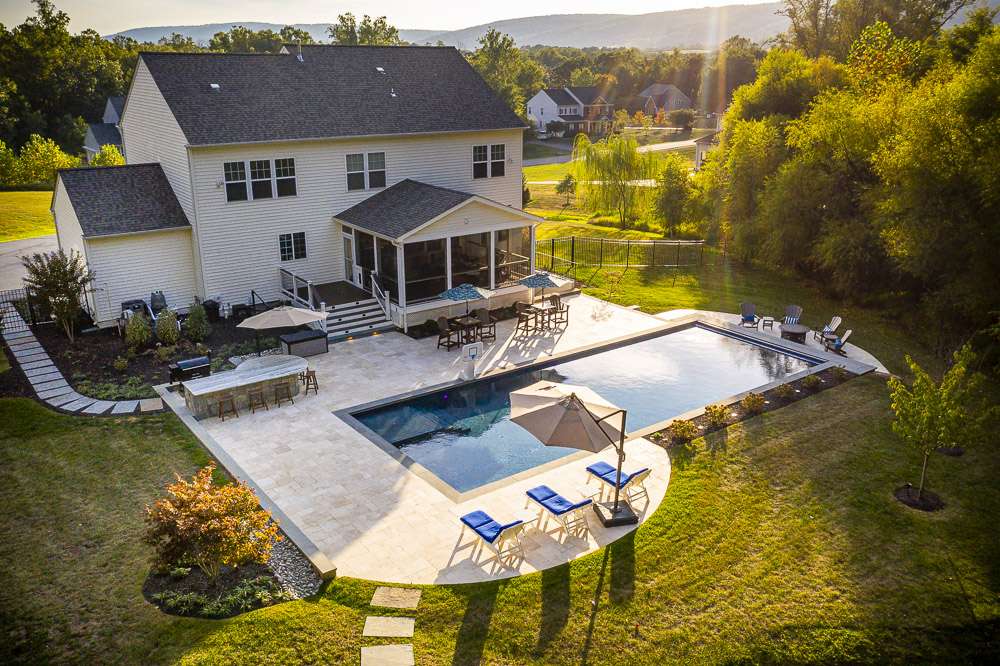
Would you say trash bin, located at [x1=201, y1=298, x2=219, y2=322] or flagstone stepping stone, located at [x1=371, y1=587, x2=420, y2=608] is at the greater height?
trash bin, located at [x1=201, y1=298, x2=219, y2=322]

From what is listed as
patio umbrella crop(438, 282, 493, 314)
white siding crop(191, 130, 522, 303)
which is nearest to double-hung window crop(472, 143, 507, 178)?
white siding crop(191, 130, 522, 303)

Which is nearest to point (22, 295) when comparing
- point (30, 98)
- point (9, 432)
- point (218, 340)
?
point (218, 340)

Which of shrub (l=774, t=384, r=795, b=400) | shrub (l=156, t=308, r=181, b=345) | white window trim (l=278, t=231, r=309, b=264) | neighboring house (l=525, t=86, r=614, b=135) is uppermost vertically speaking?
neighboring house (l=525, t=86, r=614, b=135)

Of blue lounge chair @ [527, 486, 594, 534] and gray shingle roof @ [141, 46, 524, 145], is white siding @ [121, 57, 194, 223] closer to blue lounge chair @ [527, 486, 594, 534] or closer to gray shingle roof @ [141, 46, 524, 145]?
gray shingle roof @ [141, 46, 524, 145]

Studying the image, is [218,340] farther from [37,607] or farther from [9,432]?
[37,607]

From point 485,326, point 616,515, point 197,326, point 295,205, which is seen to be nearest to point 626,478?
point 616,515

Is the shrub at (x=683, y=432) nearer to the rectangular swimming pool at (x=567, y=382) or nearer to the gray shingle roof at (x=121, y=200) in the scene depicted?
the rectangular swimming pool at (x=567, y=382)

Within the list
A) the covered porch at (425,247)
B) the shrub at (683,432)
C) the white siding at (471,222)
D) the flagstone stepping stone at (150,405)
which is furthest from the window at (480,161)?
the shrub at (683,432)
